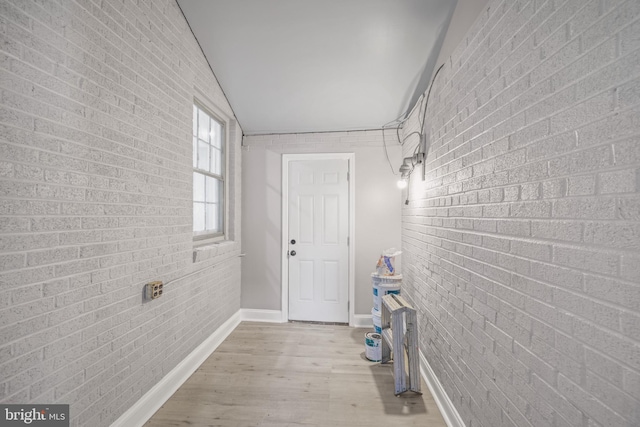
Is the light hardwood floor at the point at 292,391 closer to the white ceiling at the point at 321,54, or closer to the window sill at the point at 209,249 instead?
the window sill at the point at 209,249

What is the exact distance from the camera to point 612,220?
797 mm

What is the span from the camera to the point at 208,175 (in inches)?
122

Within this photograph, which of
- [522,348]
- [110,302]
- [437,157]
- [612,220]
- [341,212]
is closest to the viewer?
[612,220]

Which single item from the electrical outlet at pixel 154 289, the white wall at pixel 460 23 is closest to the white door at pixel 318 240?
the white wall at pixel 460 23

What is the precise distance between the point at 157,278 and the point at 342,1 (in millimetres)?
2490

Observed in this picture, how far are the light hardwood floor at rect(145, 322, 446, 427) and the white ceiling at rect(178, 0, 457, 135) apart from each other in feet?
8.66

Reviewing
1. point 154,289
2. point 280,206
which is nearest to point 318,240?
point 280,206

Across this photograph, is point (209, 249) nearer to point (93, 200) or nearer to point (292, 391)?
point (93, 200)

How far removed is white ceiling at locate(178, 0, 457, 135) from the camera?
7.50 feet

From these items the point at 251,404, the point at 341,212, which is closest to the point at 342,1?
the point at 341,212

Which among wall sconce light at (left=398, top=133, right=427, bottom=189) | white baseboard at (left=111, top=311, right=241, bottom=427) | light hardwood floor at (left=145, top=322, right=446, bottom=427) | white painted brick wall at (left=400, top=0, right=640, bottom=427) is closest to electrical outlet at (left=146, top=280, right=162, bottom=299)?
white baseboard at (left=111, top=311, right=241, bottom=427)

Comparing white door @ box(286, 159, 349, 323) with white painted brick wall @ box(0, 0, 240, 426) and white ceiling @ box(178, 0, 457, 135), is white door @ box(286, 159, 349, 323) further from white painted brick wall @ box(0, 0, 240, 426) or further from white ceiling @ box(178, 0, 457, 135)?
white painted brick wall @ box(0, 0, 240, 426)

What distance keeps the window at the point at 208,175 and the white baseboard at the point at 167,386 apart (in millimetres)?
1078

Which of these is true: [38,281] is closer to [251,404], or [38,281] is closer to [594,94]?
[251,404]
